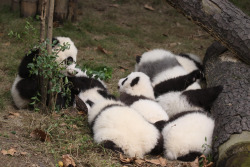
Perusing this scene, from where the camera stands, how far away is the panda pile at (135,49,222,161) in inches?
165

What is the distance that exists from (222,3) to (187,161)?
286 cm

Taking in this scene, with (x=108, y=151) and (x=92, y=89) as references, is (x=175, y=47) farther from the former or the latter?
(x=108, y=151)

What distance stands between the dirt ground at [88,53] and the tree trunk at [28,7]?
187mm

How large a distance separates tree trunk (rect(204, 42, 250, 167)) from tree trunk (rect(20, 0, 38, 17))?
4.44 meters

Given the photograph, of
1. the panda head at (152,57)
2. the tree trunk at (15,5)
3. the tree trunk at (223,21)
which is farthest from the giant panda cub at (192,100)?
the tree trunk at (15,5)

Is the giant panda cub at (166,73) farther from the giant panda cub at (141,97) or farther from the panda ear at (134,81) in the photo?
the panda ear at (134,81)

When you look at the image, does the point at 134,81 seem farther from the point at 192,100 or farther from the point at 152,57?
the point at 152,57

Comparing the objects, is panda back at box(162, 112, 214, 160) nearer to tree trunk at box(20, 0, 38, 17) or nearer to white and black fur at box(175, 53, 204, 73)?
white and black fur at box(175, 53, 204, 73)

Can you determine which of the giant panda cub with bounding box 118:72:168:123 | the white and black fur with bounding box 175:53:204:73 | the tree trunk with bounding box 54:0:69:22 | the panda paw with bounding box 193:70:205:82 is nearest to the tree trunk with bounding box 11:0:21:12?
the tree trunk with bounding box 54:0:69:22

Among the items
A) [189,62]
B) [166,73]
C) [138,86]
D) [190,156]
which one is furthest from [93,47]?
[190,156]

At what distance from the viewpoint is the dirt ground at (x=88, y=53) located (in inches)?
151

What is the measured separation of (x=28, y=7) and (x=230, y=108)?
583 cm

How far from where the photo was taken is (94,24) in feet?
30.6

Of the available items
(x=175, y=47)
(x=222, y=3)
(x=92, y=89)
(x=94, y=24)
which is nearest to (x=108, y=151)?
(x=92, y=89)
